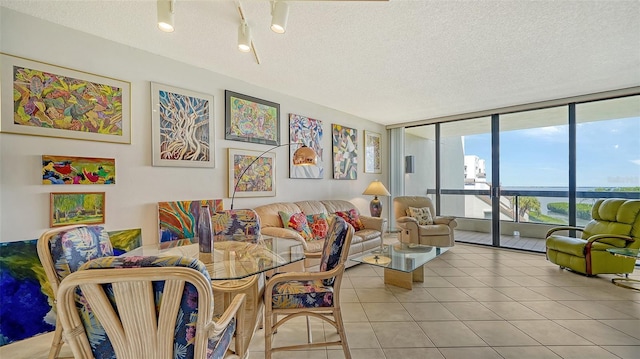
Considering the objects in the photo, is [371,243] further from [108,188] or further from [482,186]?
[108,188]

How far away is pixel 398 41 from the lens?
2480 millimetres

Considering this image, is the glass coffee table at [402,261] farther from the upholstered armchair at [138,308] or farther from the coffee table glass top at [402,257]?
the upholstered armchair at [138,308]

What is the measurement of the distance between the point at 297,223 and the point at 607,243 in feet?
12.8

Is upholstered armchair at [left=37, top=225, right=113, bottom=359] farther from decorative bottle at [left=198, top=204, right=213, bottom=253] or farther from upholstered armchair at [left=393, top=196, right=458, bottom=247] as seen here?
upholstered armchair at [left=393, top=196, right=458, bottom=247]

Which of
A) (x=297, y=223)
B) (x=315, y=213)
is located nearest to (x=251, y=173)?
(x=297, y=223)

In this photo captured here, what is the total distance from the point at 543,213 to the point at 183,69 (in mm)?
6260

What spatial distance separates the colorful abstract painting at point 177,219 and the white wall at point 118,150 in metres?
0.07

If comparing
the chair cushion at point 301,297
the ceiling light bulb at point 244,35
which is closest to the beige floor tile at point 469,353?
the chair cushion at point 301,297

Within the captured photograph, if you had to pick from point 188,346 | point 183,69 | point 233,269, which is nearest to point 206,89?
point 183,69

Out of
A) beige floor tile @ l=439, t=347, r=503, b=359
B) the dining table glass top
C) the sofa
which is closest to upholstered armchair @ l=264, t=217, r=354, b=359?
the dining table glass top

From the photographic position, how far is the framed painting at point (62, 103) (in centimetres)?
204

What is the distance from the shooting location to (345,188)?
5.20 meters

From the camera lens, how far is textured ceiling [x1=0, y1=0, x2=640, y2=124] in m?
2.02

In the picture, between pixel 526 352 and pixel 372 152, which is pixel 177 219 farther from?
pixel 372 152
